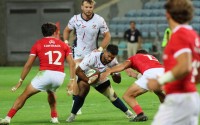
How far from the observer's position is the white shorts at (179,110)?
7.09 metres

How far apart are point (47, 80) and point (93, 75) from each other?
110 cm

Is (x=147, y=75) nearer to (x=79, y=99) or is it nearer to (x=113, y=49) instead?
(x=113, y=49)

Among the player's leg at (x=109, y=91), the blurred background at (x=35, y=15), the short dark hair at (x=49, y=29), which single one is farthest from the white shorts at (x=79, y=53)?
the blurred background at (x=35, y=15)

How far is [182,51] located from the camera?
704cm

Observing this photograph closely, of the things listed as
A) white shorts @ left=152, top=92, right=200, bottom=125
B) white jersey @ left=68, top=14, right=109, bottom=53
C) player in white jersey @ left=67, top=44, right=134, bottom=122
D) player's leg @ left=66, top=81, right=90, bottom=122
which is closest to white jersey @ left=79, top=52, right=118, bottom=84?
player in white jersey @ left=67, top=44, right=134, bottom=122

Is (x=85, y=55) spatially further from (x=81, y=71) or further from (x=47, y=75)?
(x=47, y=75)

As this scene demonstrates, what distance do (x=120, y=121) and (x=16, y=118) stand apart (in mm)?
2249

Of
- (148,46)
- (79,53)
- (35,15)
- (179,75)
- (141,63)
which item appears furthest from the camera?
(35,15)

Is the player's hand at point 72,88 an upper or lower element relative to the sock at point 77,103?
upper

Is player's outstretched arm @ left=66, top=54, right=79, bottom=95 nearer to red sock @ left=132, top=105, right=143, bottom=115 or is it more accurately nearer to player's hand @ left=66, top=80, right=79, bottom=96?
player's hand @ left=66, top=80, right=79, bottom=96

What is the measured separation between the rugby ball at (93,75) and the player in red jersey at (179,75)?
255 inches

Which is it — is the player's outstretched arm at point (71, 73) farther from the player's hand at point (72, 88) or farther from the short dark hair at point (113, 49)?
the short dark hair at point (113, 49)

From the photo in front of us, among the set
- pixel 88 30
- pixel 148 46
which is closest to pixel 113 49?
pixel 88 30

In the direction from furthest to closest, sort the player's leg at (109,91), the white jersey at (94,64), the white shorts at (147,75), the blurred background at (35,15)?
the blurred background at (35,15), the player's leg at (109,91), the white jersey at (94,64), the white shorts at (147,75)
